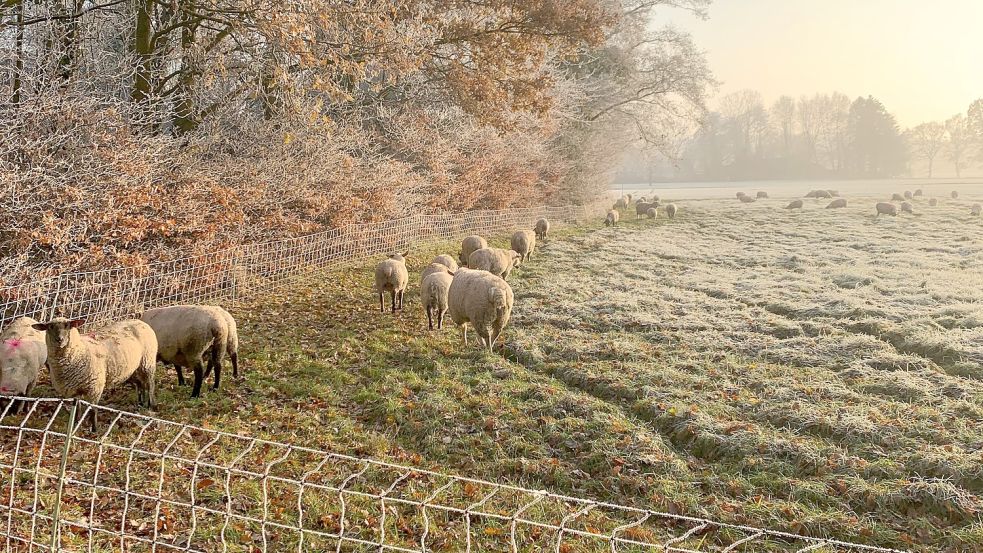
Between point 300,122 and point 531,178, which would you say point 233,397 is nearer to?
point 300,122

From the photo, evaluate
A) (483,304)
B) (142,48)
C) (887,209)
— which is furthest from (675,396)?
(887,209)

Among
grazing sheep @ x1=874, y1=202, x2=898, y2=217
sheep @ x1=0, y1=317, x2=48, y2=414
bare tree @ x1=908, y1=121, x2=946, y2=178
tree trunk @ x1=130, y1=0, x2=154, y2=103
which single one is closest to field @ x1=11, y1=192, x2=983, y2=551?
sheep @ x1=0, y1=317, x2=48, y2=414

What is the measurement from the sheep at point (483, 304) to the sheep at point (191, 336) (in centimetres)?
361

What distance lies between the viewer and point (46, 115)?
8250 millimetres

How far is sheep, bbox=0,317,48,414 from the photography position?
575cm

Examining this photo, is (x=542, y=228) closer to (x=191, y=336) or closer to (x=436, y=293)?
(x=436, y=293)

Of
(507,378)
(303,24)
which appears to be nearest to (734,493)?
(507,378)

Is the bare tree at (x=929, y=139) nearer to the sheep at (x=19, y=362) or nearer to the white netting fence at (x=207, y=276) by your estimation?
the white netting fence at (x=207, y=276)

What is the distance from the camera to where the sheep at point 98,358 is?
5285mm

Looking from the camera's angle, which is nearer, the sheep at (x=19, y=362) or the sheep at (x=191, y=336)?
the sheep at (x=19, y=362)

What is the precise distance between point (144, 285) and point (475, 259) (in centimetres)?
667

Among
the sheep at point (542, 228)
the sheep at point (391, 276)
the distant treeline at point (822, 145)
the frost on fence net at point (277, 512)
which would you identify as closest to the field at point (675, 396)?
the frost on fence net at point (277, 512)

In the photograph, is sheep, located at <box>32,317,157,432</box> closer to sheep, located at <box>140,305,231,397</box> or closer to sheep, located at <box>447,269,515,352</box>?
sheep, located at <box>140,305,231,397</box>

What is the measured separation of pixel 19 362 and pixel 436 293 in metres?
5.93
